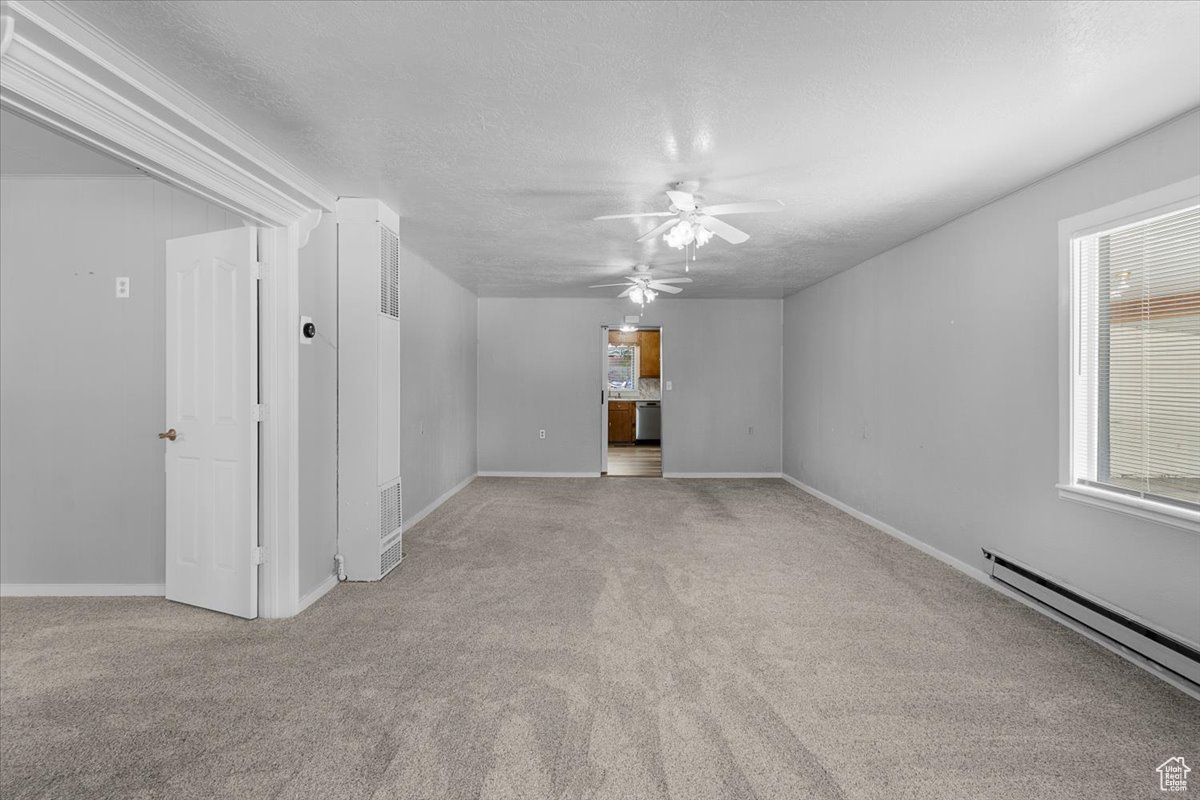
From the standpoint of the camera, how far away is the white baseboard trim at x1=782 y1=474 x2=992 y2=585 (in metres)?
3.41

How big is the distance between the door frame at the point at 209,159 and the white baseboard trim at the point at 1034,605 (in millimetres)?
4276

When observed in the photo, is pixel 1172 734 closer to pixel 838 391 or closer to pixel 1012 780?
pixel 1012 780

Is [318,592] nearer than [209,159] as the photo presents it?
No

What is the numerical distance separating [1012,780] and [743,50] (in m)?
2.63

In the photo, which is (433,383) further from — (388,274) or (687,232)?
(687,232)

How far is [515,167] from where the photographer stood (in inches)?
107

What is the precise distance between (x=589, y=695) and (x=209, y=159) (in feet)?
9.49

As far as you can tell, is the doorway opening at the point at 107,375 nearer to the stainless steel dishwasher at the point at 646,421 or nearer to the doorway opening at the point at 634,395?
the doorway opening at the point at 634,395

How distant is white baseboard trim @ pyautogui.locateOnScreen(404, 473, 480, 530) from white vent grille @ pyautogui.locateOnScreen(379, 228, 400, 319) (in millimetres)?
2051

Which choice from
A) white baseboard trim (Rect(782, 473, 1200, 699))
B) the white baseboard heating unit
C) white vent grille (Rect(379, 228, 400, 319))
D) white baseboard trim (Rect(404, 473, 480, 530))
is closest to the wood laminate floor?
white baseboard trim (Rect(404, 473, 480, 530))

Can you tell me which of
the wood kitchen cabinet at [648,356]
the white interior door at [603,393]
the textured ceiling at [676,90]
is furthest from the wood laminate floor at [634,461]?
the textured ceiling at [676,90]

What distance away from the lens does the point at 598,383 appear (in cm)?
714

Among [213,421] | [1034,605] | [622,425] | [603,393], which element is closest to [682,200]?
[213,421]

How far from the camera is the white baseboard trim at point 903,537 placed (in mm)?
3408
